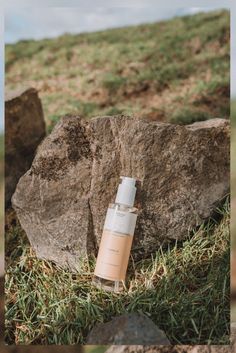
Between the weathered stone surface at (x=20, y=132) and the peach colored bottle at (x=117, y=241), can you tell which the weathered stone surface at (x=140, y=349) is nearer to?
the peach colored bottle at (x=117, y=241)

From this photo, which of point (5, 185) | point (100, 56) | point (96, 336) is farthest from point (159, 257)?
point (100, 56)

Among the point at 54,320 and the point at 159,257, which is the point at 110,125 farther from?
the point at 54,320

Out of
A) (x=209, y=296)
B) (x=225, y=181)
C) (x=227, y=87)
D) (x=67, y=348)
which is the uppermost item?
(x=227, y=87)

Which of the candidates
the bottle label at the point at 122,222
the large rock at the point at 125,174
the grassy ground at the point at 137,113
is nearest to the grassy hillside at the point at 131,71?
the grassy ground at the point at 137,113

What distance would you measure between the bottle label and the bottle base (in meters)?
0.11

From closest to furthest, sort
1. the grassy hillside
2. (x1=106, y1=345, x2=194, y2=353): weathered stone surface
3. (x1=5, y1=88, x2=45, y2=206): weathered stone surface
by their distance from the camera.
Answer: (x1=106, y1=345, x2=194, y2=353): weathered stone surface
(x1=5, y1=88, x2=45, y2=206): weathered stone surface
the grassy hillside

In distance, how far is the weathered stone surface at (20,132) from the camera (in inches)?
50.0

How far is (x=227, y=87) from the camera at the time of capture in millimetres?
1468

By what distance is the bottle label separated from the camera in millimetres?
1164

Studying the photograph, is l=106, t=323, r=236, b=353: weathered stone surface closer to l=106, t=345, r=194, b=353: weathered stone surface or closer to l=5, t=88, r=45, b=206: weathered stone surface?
l=106, t=345, r=194, b=353: weathered stone surface

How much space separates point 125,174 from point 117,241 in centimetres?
14

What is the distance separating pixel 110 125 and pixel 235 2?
1.26ft

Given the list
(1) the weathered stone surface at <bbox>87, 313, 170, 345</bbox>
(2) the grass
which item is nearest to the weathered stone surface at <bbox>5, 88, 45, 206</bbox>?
(2) the grass

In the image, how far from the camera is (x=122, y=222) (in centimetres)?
117
